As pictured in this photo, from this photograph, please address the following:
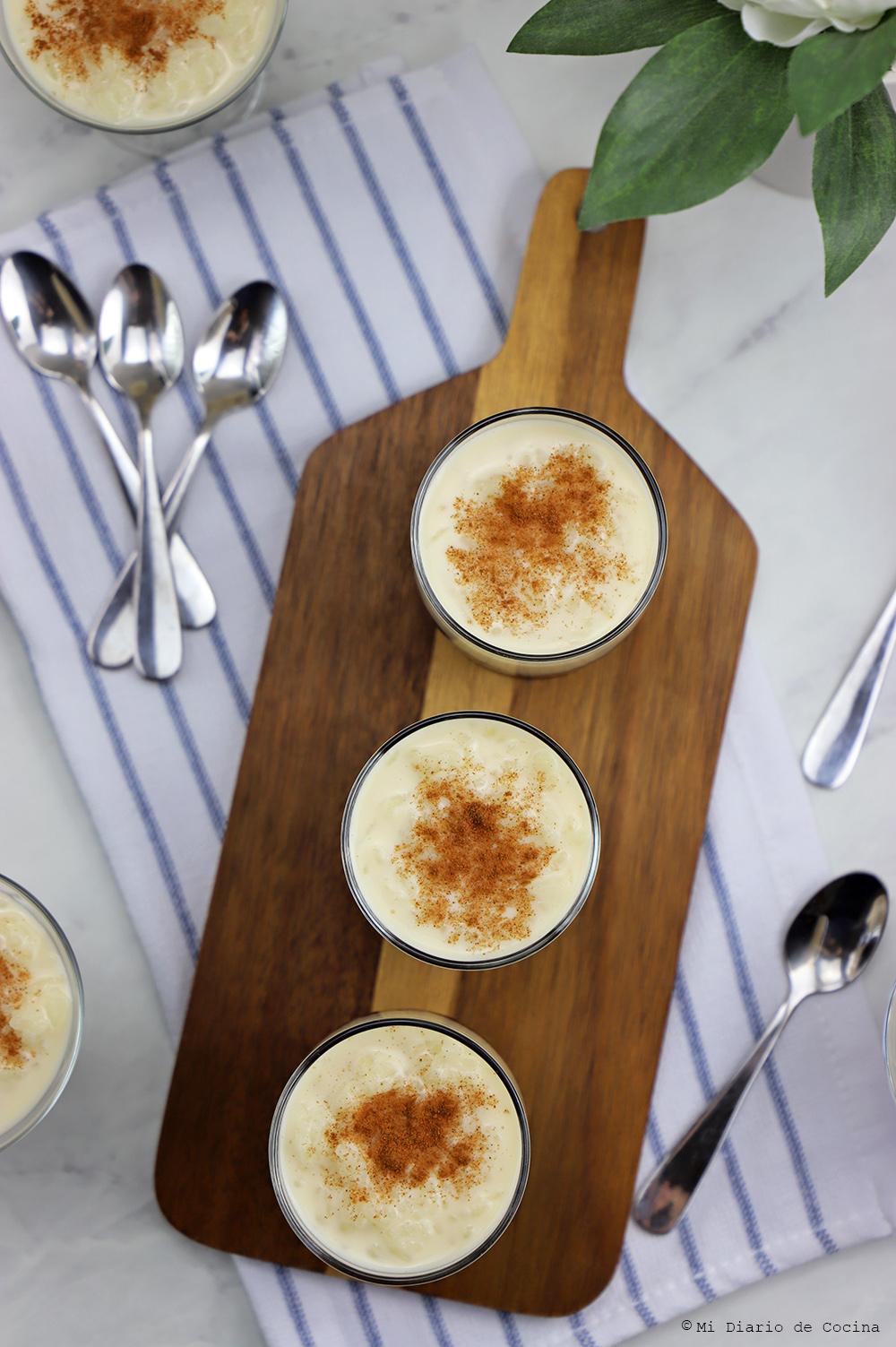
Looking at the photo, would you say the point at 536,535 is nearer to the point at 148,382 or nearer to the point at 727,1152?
the point at 148,382

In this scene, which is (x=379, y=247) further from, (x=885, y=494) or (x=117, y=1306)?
(x=117, y=1306)

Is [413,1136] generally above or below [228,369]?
below

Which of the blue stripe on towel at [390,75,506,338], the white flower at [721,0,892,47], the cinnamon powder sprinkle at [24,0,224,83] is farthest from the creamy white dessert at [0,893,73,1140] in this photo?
the white flower at [721,0,892,47]

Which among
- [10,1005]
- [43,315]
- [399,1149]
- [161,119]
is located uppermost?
[161,119]

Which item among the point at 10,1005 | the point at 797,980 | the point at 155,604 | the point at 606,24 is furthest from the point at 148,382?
the point at 797,980

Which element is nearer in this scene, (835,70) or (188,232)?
(835,70)

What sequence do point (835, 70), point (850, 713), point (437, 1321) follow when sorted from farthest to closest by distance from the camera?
point (850, 713) < point (437, 1321) < point (835, 70)

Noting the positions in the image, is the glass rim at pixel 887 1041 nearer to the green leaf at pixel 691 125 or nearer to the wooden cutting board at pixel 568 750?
the wooden cutting board at pixel 568 750
